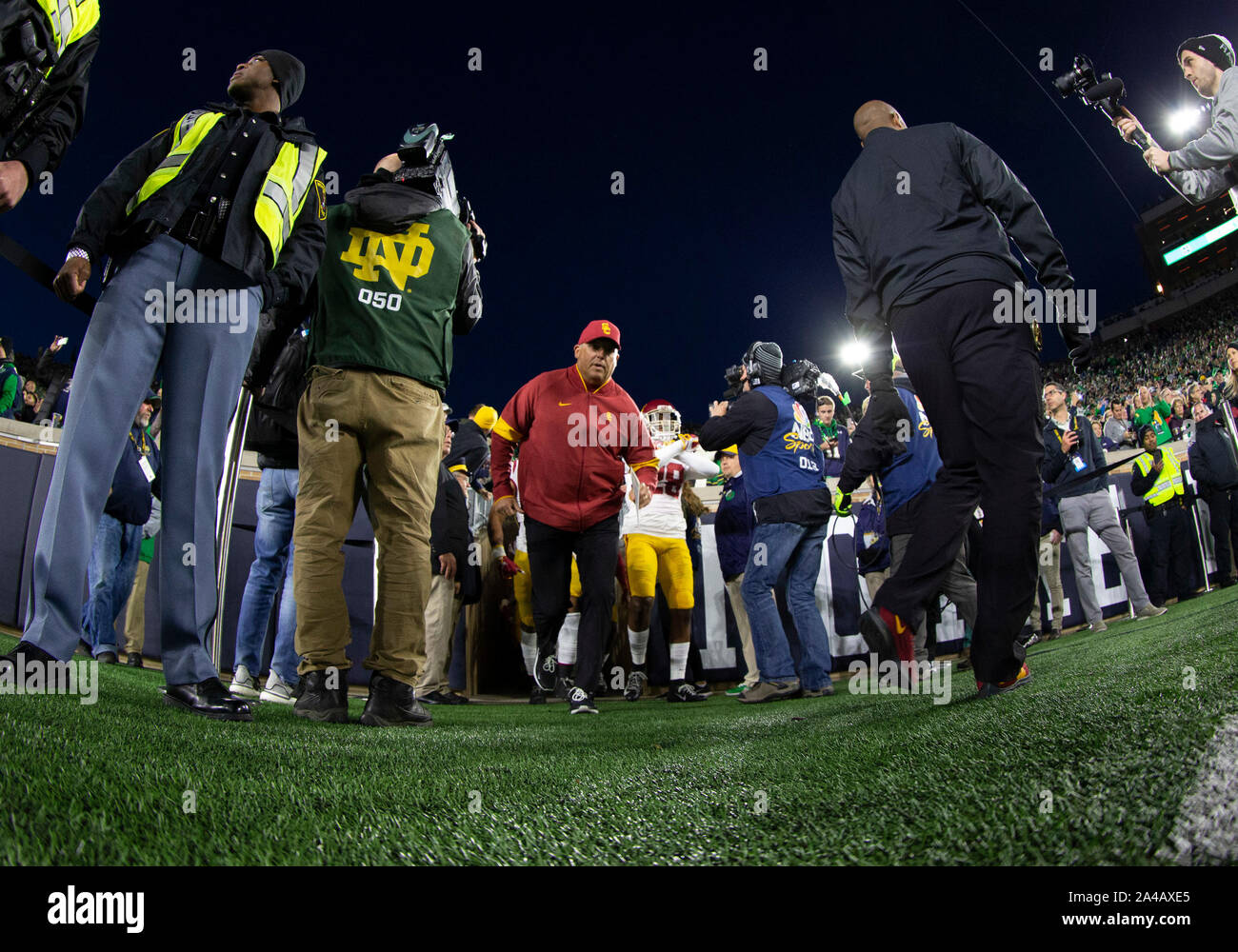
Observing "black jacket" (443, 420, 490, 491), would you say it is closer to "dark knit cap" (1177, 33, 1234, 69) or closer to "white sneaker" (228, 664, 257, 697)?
"white sneaker" (228, 664, 257, 697)

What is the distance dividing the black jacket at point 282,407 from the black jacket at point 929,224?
2639mm

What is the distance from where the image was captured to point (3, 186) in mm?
1677

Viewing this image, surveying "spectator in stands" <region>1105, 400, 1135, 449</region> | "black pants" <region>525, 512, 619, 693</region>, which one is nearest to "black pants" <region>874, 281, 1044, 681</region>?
"black pants" <region>525, 512, 619, 693</region>

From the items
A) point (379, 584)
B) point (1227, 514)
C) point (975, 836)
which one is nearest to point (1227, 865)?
point (975, 836)

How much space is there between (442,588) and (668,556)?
5.97ft

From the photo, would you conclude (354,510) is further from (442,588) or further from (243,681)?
(442,588)

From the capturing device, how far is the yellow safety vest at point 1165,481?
6.83 metres

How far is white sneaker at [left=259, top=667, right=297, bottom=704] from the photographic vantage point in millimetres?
3213

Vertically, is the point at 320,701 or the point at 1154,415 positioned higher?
A: the point at 1154,415

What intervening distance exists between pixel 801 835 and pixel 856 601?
20.4ft

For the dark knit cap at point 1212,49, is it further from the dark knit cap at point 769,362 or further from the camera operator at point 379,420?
the camera operator at point 379,420

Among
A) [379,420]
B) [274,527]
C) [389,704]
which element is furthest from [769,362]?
[389,704]

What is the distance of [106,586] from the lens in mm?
4402

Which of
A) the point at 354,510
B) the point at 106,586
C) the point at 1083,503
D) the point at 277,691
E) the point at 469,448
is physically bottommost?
the point at 277,691
